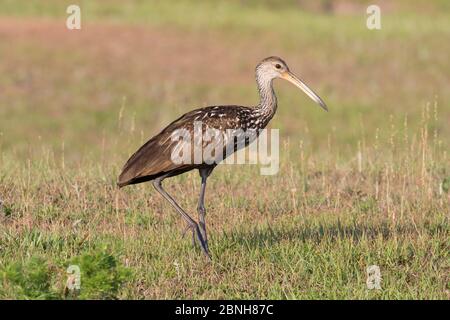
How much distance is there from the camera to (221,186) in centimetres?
1048

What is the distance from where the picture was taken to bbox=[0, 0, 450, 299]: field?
23.7 ft

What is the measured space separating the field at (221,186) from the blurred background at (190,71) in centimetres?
7

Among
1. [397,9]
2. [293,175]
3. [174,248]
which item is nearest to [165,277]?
[174,248]

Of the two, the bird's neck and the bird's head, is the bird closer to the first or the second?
the bird's neck

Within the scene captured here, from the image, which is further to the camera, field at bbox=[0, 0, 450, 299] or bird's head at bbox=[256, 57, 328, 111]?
bird's head at bbox=[256, 57, 328, 111]

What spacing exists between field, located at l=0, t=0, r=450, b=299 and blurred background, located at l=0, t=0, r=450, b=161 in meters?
0.07

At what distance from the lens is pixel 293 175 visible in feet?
35.6

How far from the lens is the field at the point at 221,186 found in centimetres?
721

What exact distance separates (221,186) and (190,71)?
1303 cm
